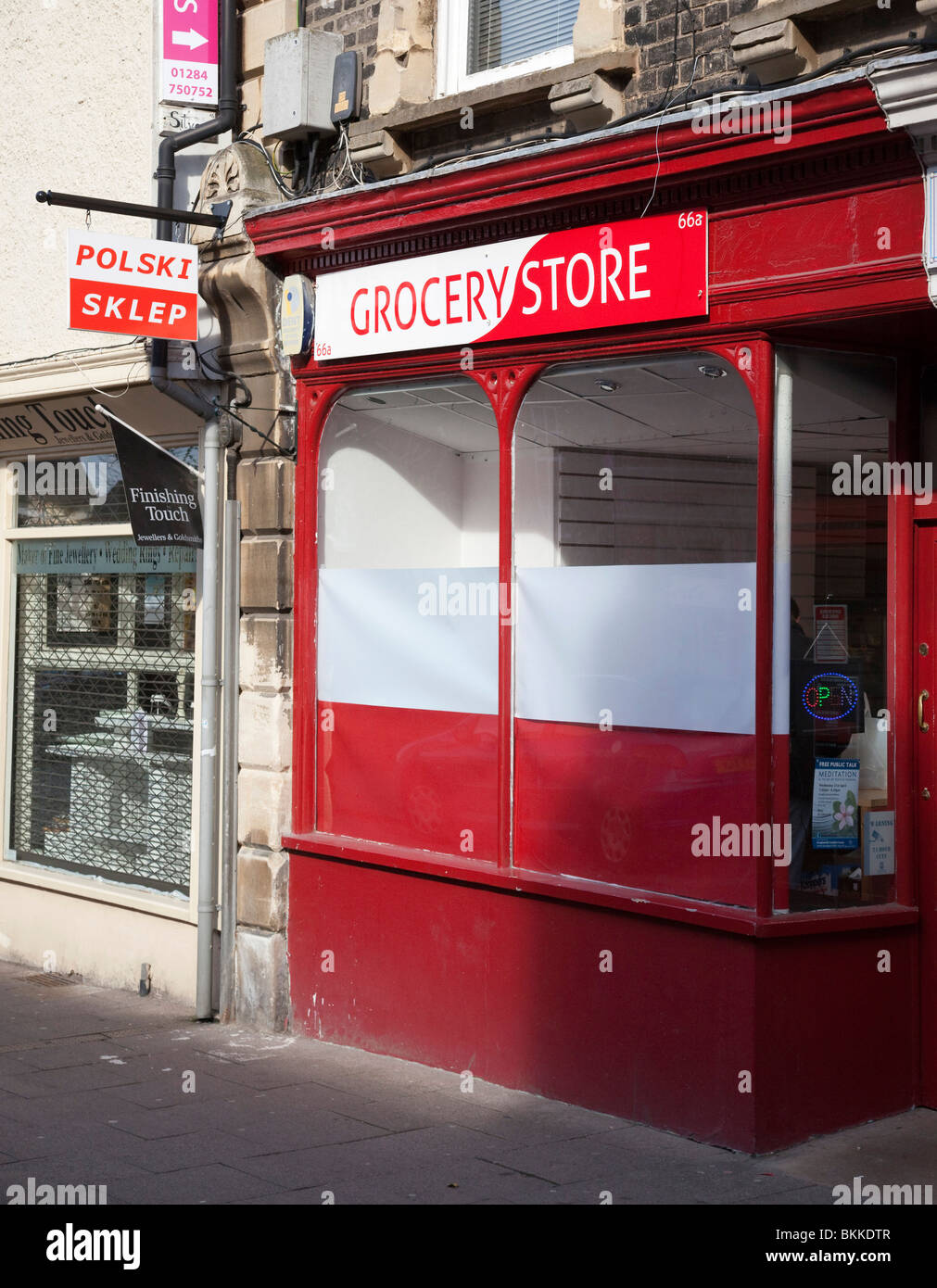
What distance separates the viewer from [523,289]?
6.74 m

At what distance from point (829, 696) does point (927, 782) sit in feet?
1.68

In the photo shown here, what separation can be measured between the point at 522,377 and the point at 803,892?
2.53 meters

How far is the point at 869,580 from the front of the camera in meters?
6.21

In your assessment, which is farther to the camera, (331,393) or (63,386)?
(63,386)

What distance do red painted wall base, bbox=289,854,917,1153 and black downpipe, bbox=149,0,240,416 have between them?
8.55 feet

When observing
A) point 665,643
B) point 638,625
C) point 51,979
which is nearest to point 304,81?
point 638,625

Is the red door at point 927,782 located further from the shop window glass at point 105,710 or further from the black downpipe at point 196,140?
the shop window glass at point 105,710

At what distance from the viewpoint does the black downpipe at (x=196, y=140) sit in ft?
26.3

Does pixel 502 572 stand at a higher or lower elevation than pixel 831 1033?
higher

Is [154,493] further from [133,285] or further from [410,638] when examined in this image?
[410,638]

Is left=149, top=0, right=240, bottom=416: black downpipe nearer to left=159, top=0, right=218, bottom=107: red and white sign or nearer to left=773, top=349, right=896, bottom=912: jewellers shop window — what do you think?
left=159, top=0, right=218, bottom=107: red and white sign

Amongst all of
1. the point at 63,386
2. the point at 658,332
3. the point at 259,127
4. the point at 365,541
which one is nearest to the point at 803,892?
the point at 658,332

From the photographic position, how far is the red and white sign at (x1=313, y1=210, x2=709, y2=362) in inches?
244
